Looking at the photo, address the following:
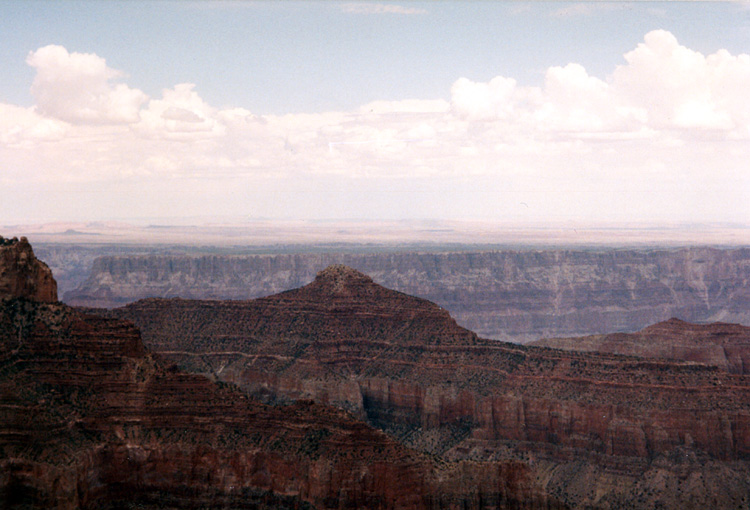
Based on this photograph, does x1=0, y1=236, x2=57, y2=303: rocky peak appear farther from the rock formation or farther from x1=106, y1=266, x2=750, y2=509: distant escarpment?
x1=106, y1=266, x2=750, y2=509: distant escarpment

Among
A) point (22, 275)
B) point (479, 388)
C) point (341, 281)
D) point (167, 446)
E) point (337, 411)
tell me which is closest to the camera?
point (167, 446)

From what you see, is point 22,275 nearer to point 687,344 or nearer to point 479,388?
point 479,388

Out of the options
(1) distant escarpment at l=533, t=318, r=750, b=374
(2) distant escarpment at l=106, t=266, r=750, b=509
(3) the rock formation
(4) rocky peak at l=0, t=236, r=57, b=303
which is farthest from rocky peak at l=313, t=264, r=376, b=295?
(3) the rock formation

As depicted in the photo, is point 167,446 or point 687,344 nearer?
point 167,446

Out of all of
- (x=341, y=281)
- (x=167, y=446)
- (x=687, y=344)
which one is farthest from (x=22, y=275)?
(x=687, y=344)

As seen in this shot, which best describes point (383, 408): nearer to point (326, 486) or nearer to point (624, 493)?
point (624, 493)

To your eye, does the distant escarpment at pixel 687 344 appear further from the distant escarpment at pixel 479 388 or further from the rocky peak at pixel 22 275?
the rocky peak at pixel 22 275

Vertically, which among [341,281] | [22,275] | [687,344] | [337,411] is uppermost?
[22,275]
